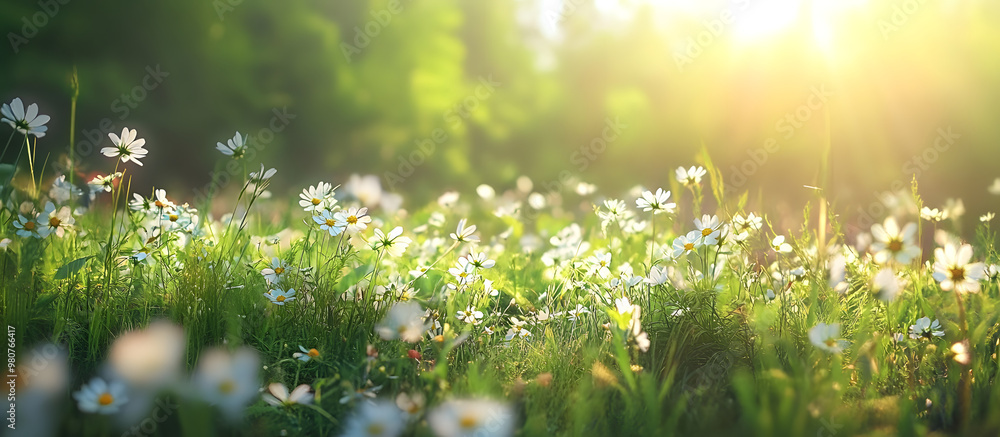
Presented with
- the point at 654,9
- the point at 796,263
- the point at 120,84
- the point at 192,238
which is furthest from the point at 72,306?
the point at 654,9

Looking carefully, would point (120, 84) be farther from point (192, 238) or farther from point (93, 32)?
point (192, 238)

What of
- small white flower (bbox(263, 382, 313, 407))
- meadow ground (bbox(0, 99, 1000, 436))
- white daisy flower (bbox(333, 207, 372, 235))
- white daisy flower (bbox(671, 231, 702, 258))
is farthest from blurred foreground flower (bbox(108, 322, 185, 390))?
white daisy flower (bbox(671, 231, 702, 258))

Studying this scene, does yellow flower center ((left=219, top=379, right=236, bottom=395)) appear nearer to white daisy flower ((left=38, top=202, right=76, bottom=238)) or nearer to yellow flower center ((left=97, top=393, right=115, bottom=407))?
yellow flower center ((left=97, top=393, right=115, bottom=407))

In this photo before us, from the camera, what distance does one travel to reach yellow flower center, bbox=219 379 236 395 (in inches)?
45.0

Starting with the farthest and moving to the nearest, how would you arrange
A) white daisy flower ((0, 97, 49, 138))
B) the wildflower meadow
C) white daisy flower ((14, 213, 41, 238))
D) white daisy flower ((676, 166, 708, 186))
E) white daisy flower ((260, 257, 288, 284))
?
white daisy flower ((676, 166, 708, 186))
white daisy flower ((260, 257, 288, 284))
white daisy flower ((14, 213, 41, 238))
white daisy flower ((0, 97, 49, 138))
the wildflower meadow

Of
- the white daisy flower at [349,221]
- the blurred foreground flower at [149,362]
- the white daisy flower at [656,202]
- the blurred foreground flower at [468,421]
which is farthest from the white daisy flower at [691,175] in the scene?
the blurred foreground flower at [149,362]

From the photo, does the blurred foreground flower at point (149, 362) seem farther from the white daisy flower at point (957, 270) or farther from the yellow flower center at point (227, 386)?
the white daisy flower at point (957, 270)

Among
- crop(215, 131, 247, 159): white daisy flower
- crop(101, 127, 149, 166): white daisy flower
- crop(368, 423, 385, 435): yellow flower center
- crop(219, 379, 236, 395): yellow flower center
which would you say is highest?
crop(215, 131, 247, 159): white daisy flower

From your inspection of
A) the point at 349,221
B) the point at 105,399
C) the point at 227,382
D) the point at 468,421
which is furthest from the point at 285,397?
the point at 349,221

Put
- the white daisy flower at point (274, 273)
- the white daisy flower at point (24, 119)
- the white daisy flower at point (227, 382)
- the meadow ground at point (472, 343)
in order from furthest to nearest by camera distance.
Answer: the white daisy flower at point (274, 273) < the white daisy flower at point (24, 119) < the meadow ground at point (472, 343) < the white daisy flower at point (227, 382)

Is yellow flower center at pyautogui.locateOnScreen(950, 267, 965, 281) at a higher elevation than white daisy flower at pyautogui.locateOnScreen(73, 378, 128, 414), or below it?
higher

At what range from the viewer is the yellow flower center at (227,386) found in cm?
114

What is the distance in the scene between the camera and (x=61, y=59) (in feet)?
23.4

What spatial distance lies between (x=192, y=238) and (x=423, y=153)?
7.44 metres
